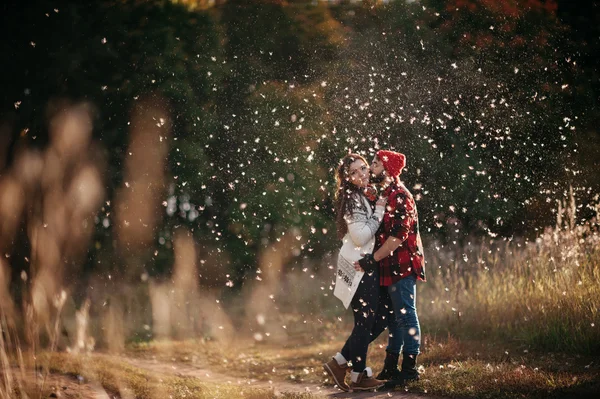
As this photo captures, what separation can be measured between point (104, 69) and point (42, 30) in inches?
42.2

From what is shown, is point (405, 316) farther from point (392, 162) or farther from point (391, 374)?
point (392, 162)

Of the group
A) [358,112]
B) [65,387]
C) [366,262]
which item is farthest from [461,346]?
[358,112]

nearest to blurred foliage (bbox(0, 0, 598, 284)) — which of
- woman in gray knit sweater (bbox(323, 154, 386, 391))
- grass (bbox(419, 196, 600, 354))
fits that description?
grass (bbox(419, 196, 600, 354))

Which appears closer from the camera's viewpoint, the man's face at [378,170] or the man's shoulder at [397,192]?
the man's shoulder at [397,192]

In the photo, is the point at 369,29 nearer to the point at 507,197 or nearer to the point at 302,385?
the point at 507,197

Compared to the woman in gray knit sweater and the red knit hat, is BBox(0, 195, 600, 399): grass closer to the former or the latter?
the woman in gray knit sweater

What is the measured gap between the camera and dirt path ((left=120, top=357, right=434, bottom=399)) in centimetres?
570

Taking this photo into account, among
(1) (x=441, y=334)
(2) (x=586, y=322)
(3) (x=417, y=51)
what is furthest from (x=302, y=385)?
(3) (x=417, y=51)

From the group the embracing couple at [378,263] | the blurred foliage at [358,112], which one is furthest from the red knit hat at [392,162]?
the blurred foliage at [358,112]

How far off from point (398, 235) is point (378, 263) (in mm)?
399

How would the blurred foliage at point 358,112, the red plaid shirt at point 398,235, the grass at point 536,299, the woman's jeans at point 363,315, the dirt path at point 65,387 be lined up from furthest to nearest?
the blurred foliage at point 358,112 < the grass at point 536,299 < the woman's jeans at point 363,315 < the red plaid shirt at point 398,235 < the dirt path at point 65,387

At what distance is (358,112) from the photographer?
419 inches

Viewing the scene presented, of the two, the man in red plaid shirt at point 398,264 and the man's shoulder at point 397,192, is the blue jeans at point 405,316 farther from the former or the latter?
the man's shoulder at point 397,192

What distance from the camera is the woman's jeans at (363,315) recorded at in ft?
18.9
